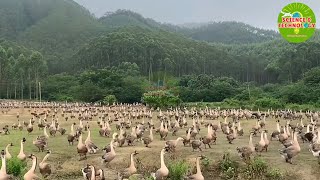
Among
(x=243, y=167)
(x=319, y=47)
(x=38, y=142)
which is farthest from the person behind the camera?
(x=319, y=47)

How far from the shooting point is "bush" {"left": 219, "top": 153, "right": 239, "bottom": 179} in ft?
53.6

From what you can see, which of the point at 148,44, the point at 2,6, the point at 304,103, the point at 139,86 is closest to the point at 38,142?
the point at 304,103

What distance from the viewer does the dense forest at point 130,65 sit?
244 feet

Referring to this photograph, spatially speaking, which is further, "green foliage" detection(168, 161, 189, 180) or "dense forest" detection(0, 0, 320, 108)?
"dense forest" detection(0, 0, 320, 108)

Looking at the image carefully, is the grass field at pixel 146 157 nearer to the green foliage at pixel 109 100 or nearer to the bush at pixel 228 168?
the bush at pixel 228 168

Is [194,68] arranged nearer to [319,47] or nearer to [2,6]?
[319,47]

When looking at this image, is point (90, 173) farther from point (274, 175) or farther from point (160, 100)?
point (160, 100)

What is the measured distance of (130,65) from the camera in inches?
3922

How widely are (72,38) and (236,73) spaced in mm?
64766

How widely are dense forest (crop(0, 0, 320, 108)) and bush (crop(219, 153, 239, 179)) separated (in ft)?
126

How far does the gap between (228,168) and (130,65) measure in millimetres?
83894

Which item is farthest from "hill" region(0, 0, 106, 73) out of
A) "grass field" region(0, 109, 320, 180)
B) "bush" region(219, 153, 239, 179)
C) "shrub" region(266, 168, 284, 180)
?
"shrub" region(266, 168, 284, 180)

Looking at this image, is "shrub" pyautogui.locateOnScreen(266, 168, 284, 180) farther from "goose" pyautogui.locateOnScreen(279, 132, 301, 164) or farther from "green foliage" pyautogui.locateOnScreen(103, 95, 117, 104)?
"green foliage" pyautogui.locateOnScreen(103, 95, 117, 104)

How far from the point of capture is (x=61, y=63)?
392ft
